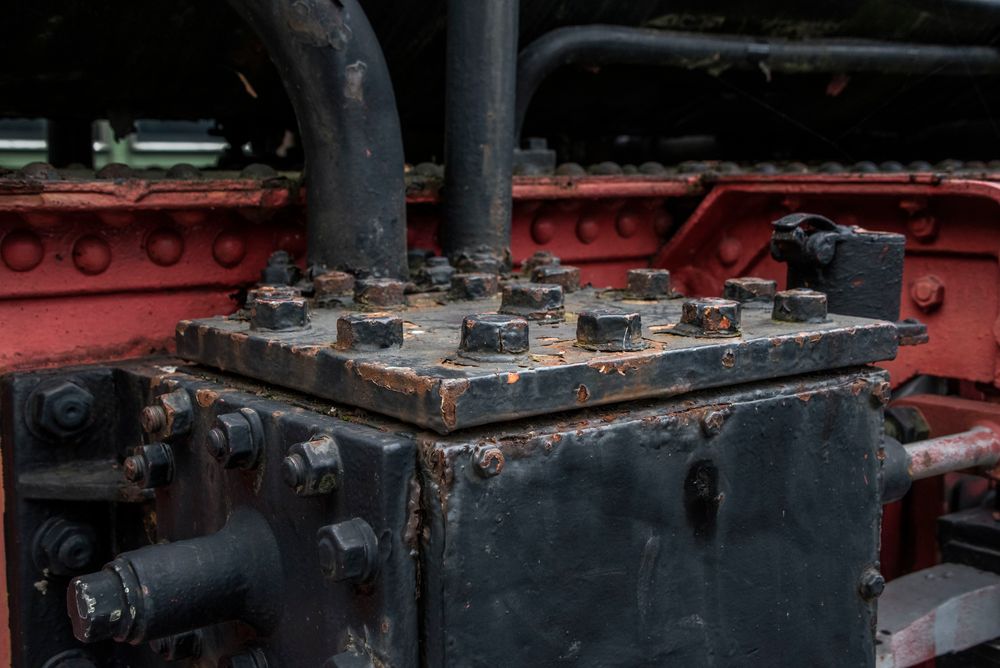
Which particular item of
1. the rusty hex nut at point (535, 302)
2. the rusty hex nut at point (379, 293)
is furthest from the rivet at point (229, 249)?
the rusty hex nut at point (535, 302)

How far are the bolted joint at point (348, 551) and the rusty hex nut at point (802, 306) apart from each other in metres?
0.65

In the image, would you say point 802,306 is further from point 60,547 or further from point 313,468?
point 60,547

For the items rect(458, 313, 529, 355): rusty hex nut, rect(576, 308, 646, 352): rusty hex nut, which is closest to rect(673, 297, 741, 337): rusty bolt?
rect(576, 308, 646, 352): rusty hex nut

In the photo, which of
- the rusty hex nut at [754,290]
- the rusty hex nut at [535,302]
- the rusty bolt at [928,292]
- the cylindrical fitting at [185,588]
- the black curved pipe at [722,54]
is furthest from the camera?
the black curved pipe at [722,54]

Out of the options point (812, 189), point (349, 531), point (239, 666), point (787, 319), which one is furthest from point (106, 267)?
point (812, 189)

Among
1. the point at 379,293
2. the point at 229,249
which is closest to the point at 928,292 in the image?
the point at 379,293

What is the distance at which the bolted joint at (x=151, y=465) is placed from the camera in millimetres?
1324

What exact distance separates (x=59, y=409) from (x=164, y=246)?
0.37 meters

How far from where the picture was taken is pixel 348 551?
999mm

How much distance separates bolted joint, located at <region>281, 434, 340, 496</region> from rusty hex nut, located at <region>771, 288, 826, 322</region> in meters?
0.63

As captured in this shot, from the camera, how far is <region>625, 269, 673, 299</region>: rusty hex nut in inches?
63.7

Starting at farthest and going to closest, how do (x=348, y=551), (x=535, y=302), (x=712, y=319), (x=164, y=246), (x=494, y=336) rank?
(x=164, y=246) → (x=535, y=302) → (x=712, y=319) → (x=494, y=336) → (x=348, y=551)

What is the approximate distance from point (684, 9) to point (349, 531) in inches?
79.0

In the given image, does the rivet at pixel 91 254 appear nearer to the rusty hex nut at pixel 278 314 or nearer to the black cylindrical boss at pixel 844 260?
the rusty hex nut at pixel 278 314
